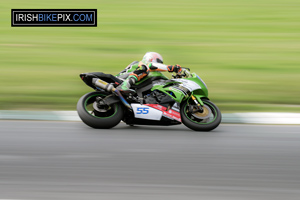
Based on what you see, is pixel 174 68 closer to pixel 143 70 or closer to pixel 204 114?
pixel 143 70

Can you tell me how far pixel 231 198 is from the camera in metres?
4.49

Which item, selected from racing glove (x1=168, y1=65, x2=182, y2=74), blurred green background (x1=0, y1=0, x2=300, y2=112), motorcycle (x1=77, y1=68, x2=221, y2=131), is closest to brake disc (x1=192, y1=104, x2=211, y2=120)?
motorcycle (x1=77, y1=68, x2=221, y2=131)

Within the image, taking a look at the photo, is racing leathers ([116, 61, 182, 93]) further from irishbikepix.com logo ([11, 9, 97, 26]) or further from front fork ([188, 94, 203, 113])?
irishbikepix.com logo ([11, 9, 97, 26])

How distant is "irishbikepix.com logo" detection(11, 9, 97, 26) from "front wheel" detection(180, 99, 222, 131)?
10488 mm

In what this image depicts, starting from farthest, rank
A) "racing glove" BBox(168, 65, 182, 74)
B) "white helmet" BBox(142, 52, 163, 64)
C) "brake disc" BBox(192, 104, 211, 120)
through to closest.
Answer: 1. "white helmet" BBox(142, 52, 163, 64)
2. "racing glove" BBox(168, 65, 182, 74)
3. "brake disc" BBox(192, 104, 211, 120)

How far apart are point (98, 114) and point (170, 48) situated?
7597 millimetres

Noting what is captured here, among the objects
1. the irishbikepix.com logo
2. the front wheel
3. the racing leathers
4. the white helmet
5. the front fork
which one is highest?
the irishbikepix.com logo

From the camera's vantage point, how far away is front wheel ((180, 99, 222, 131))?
24.7 ft

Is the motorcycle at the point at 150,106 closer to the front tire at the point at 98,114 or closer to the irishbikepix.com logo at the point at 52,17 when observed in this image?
the front tire at the point at 98,114

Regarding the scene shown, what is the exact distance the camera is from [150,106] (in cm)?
755

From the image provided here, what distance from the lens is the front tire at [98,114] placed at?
7.44m

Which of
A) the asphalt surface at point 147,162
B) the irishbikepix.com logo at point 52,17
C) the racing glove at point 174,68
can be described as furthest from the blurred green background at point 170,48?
the asphalt surface at point 147,162

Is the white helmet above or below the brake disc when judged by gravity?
above

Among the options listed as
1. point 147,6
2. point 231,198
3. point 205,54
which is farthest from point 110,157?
point 147,6
